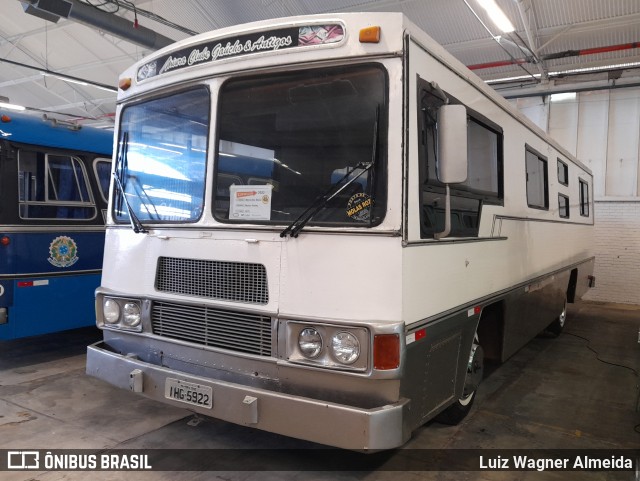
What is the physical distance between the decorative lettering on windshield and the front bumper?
2.16m

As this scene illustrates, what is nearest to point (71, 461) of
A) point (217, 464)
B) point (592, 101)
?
point (217, 464)

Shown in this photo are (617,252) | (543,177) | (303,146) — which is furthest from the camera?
(617,252)

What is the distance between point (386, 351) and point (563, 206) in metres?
5.79

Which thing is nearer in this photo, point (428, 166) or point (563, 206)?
point (428, 166)

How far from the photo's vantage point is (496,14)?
7.58m

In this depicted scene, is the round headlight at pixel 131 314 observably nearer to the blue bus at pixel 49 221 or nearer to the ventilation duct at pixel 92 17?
the blue bus at pixel 49 221

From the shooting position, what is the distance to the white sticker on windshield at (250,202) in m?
3.39

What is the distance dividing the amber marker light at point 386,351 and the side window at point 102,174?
524 centimetres

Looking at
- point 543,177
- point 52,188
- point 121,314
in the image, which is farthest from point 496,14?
point 121,314

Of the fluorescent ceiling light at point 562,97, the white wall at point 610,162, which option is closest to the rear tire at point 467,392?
the white wall at point 610,162

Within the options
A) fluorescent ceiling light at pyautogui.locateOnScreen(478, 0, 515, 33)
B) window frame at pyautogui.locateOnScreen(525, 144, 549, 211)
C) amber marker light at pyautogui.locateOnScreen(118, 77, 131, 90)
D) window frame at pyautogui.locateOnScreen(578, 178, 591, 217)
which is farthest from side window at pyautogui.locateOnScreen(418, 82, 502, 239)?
window frame at pyautogui.locateOnScreen(578, 178, 591, 217)

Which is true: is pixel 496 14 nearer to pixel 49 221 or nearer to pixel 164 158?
Result: pixel 164 158

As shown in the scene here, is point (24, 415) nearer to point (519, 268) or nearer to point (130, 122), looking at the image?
point (130, 122)

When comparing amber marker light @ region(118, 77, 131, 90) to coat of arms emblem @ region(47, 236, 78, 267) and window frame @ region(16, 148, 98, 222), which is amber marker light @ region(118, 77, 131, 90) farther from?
coat of arms emblem @ region(47, 236, 78, 267)
